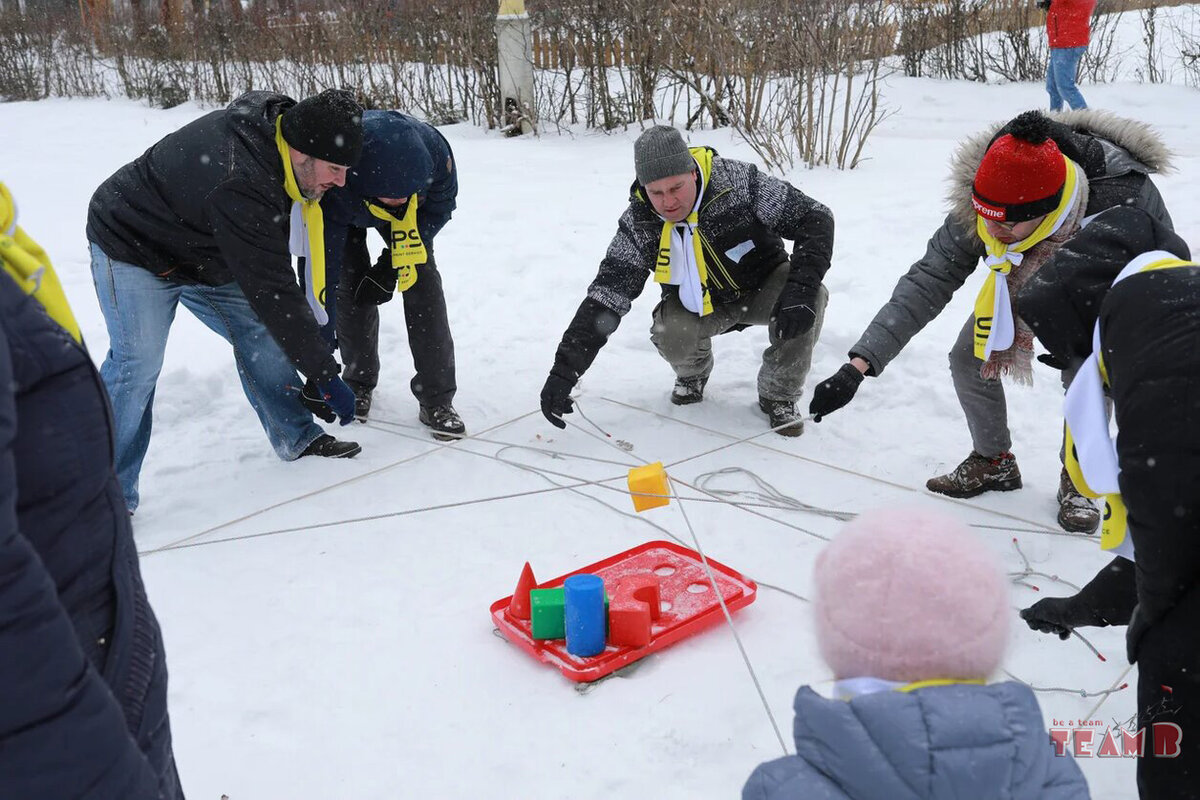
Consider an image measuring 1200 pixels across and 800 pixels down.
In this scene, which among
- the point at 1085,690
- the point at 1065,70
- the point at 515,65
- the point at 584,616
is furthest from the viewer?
the point at 515,65

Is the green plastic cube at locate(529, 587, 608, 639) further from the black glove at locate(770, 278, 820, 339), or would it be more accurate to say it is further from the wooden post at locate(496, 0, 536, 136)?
the wooden post at locate(496, 0, 536, 136)

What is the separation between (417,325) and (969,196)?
2.12 meters

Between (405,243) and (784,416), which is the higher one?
(405,243)

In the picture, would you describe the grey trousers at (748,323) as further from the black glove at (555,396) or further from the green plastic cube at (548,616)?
the green plastic cube at (548,616)

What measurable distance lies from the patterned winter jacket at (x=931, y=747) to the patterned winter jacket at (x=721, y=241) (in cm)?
268

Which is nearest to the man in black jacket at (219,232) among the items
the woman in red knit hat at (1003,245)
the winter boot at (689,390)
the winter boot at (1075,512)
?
the winter boot at (689,390)

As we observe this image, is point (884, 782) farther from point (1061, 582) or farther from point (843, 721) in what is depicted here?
point (1061, 582)

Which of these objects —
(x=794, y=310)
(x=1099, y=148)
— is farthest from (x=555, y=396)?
(x=1099, y=148)

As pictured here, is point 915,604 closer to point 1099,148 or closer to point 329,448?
point 1099,148

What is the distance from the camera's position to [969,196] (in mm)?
3080

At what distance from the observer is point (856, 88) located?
11.5 meters

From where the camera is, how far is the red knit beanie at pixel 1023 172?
2682mm

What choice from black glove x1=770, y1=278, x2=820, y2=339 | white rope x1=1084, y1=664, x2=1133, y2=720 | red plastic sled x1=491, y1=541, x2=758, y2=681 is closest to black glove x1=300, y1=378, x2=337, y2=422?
red plastic sled x1=491, y1=541, x2=758, y2=681

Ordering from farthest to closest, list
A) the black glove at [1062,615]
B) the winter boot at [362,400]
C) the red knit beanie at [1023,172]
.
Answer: the winter boot at [362,400] < the red knit beanie at [1023,172] < the black glove at [1062,615]
